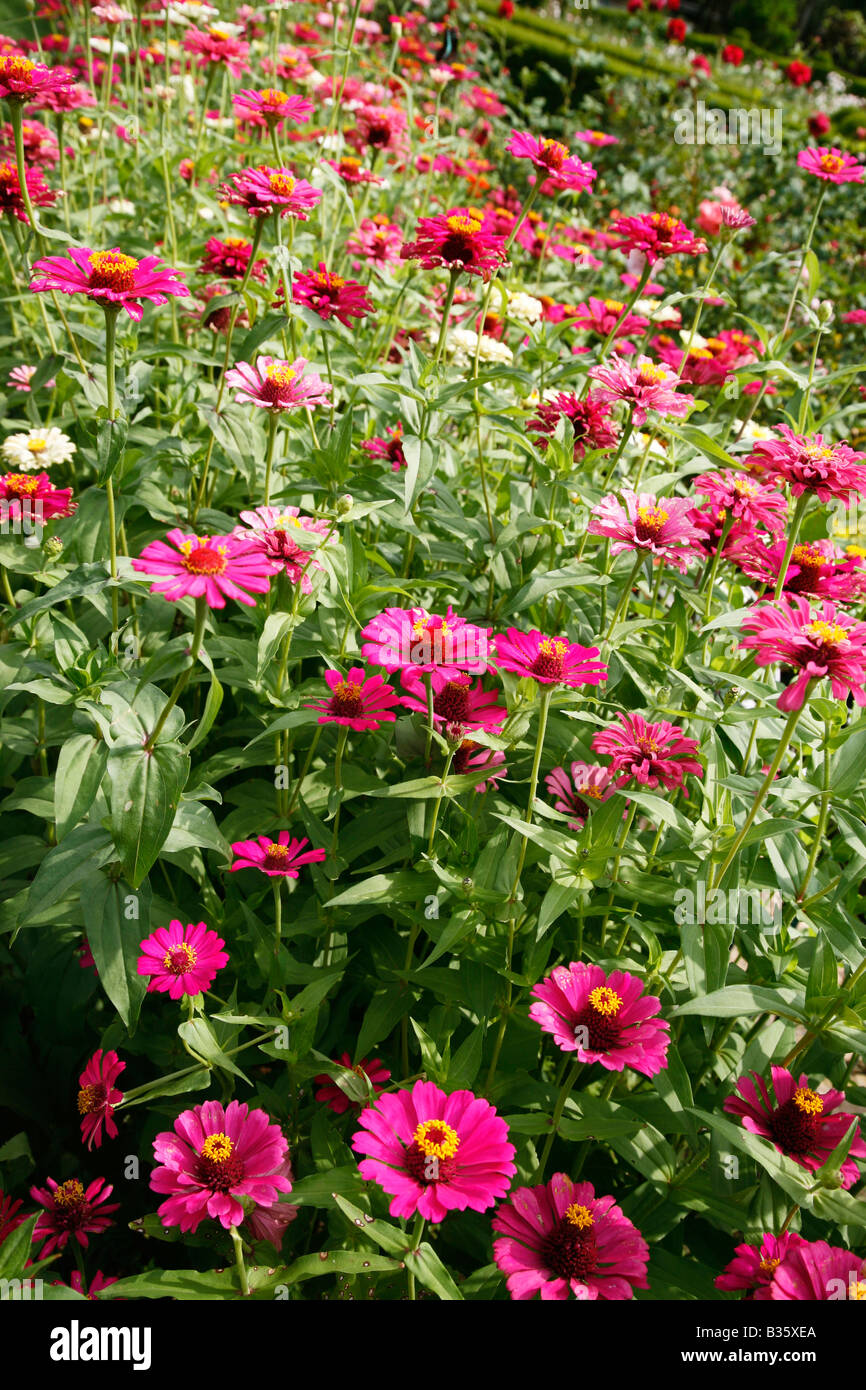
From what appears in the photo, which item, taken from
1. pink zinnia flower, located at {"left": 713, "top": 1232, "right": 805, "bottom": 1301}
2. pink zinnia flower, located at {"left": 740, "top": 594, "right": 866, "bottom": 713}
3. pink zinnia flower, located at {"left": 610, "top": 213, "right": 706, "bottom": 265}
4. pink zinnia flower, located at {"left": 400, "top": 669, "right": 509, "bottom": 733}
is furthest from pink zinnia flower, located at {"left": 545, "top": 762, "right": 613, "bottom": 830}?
pink zinnia flower, located at {"left": 610, "top": 213, "right": 706, "bottom": 265}

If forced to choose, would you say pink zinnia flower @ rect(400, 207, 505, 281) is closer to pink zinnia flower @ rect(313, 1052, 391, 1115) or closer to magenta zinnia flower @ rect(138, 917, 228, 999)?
magenta zinnia flower @ rect(138, 917, 228, 999)

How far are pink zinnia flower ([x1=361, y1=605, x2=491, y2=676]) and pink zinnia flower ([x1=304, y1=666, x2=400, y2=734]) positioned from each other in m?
0.13

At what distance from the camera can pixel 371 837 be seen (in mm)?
1798

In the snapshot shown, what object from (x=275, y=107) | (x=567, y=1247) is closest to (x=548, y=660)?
(x=567, y=1247)

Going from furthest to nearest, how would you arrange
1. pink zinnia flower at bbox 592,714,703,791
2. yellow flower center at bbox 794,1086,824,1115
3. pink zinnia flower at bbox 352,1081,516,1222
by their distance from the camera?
pink zinnia flower at bbox 592,714,703,791
yellow flower center at bbox 794,1086,824,1115
pink zinnia flower at bbox 352,1081,516,1222

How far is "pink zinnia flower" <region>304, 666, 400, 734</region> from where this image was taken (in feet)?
5.32

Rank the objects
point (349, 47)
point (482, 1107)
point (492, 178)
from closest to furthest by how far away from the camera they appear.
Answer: point (482, 1107)
point (349, 47)
point (492, 178)

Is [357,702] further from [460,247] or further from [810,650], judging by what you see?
[460,247]

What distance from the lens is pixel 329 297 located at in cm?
218

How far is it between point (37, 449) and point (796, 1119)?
6.43 ft

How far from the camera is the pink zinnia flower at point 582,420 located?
216 cm

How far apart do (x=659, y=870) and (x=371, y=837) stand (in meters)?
0.60
